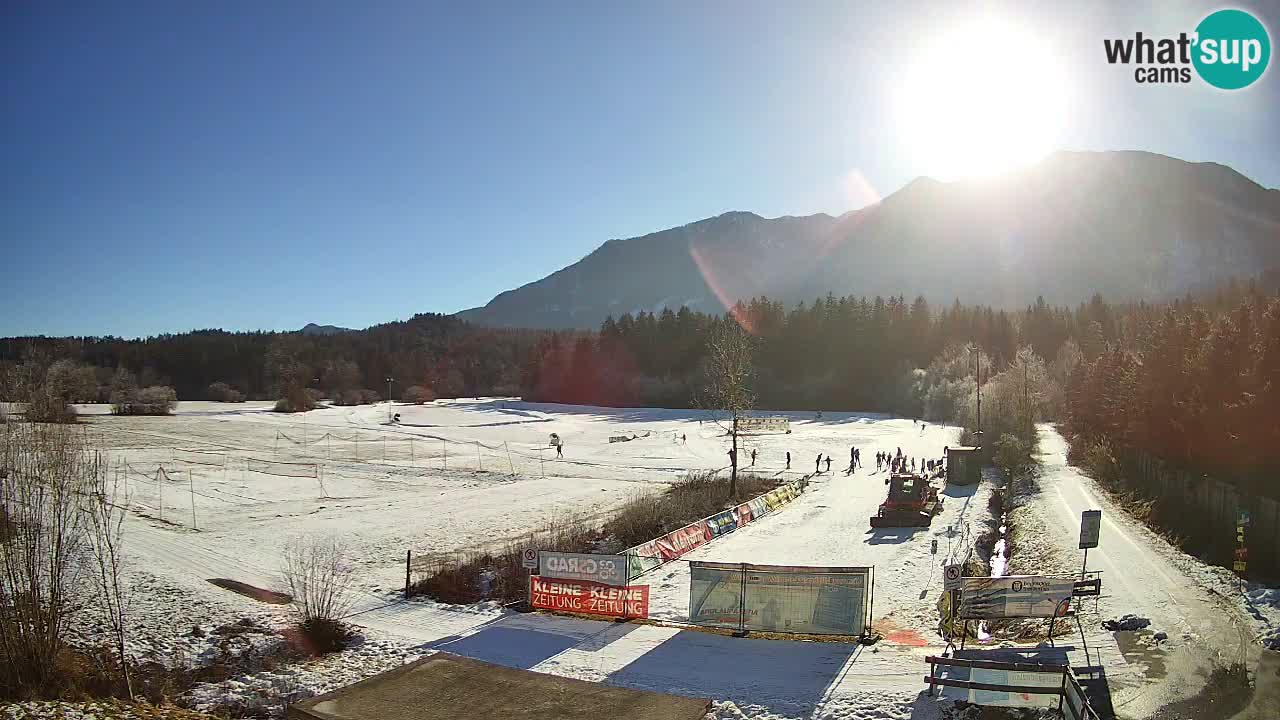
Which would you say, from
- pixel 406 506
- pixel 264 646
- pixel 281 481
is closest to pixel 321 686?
pixel 264 646

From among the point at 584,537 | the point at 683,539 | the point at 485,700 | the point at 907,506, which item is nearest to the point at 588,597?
the point at 485,700

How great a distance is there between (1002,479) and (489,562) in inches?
1384

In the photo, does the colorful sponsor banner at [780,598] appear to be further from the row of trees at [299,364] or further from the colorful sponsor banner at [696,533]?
the row of trees at [299,364]

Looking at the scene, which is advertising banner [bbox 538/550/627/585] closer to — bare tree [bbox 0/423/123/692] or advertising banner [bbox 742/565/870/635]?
advertising banner [bbox 742/565/870/635]

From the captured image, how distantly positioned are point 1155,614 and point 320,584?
23.0 metres

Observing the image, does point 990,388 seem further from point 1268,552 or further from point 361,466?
point 361,466

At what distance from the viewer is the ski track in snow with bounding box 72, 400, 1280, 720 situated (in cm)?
1445

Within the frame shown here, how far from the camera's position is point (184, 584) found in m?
21.3

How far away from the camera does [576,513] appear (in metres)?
35.3

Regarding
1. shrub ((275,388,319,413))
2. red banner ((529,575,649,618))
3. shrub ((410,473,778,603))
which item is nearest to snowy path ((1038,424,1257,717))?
red banner ((529,575,649,618))

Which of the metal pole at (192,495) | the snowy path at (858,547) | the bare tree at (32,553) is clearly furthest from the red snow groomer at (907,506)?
the metal pole at (192,495)

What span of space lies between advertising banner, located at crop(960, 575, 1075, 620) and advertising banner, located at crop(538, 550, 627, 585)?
857 centimetres

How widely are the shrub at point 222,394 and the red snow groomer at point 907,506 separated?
13852 centimetres

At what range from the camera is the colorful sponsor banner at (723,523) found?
2997 centimetres
